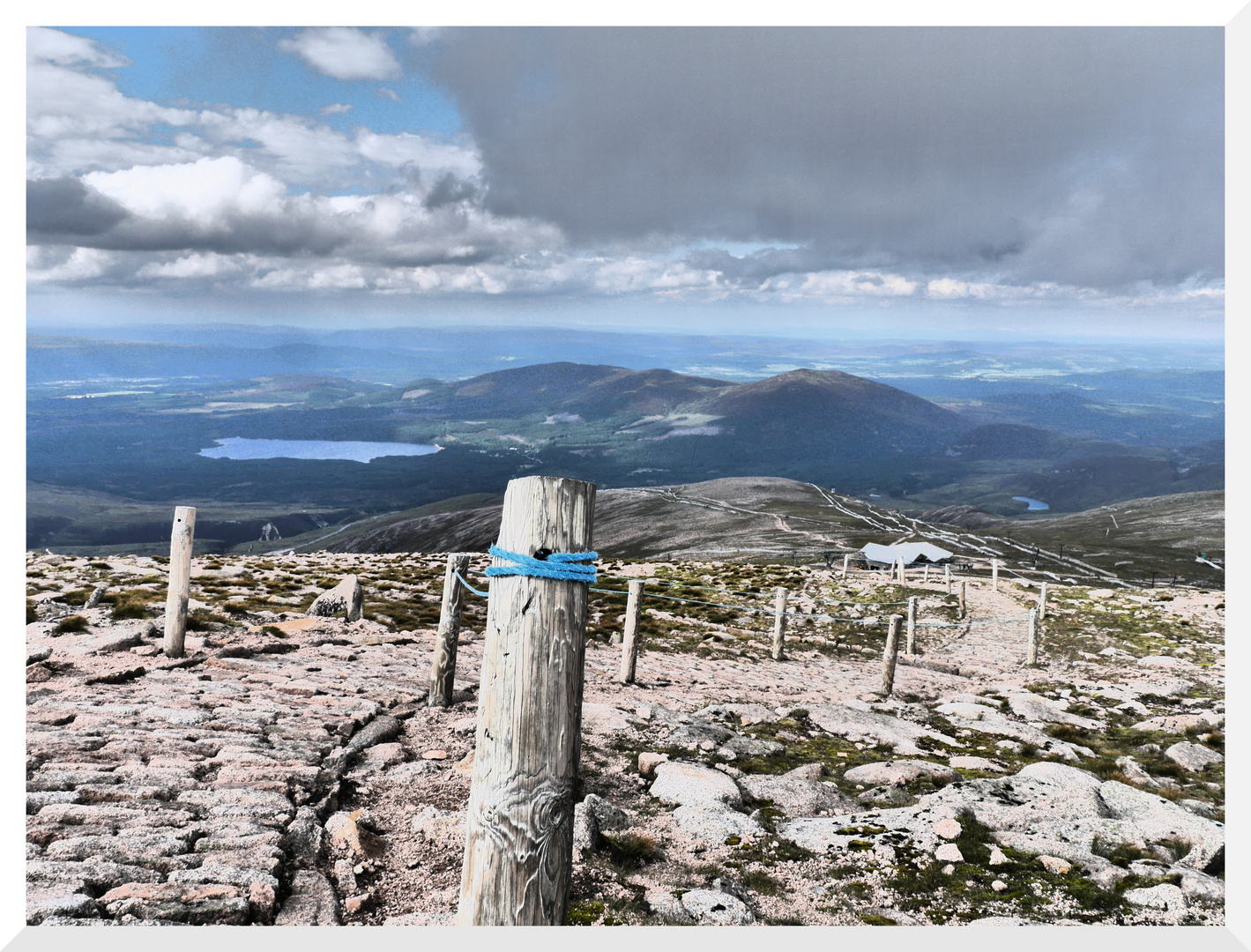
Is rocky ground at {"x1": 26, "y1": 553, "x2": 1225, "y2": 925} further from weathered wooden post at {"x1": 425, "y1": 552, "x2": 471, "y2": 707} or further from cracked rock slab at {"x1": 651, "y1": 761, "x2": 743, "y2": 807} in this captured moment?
weathered wooden post at {"x1": 425, "y1": 552, "x2": 471, "y2": 707}

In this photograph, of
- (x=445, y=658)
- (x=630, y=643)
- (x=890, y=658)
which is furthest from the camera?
(x=890, y=658)

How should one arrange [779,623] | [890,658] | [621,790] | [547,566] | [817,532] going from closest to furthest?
[547,566]
[621,790]
[890,658]
[779,623]
[817,532]

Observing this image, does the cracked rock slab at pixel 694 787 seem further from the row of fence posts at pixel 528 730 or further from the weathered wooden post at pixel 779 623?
the weathered wooden post at pixel 779 623

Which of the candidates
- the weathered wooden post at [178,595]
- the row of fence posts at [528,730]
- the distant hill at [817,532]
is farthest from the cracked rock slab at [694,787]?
the distant hill at [817,532]

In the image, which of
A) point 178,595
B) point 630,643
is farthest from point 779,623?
point 178,595

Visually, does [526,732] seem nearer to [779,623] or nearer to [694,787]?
[694,787]

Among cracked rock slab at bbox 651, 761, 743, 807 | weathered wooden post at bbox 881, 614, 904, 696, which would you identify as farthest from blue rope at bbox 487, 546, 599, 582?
weathered wooden post at bbox 881, 614, 904, 696
